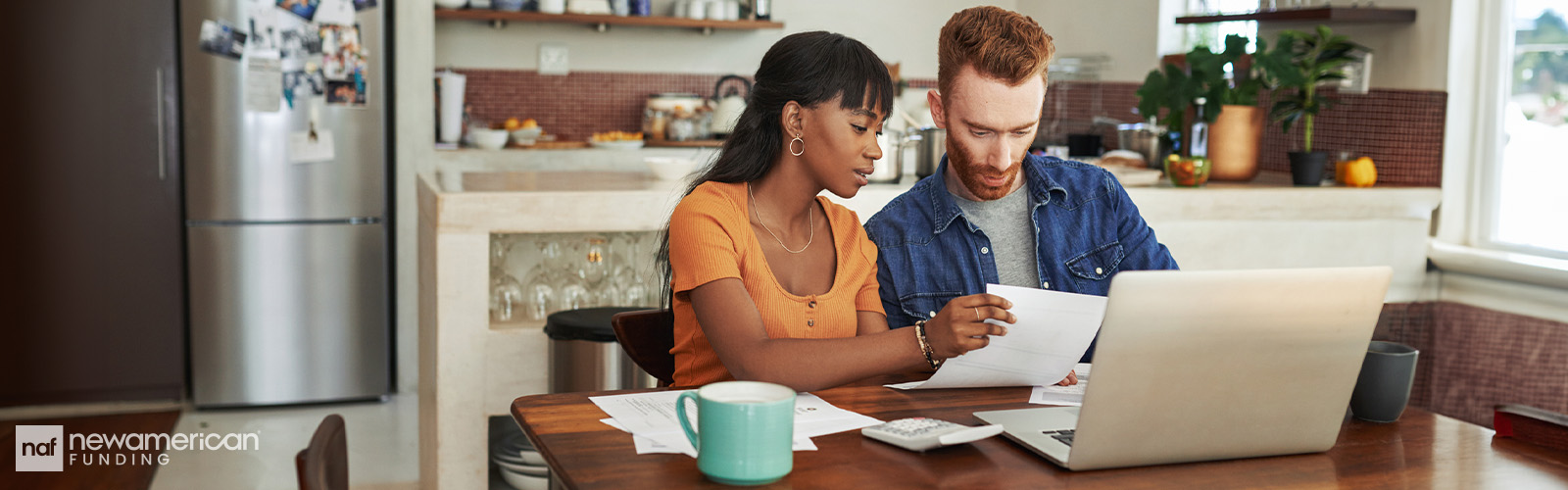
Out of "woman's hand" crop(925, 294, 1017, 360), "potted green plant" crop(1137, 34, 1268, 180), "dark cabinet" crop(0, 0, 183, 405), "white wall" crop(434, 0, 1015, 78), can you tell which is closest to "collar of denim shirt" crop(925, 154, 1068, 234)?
"woman's hand" crop(925, 294, 1017, 360)

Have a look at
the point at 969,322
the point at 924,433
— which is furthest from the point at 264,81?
the point at 924,433

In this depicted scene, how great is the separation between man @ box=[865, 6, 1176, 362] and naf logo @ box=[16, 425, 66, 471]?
107 inches

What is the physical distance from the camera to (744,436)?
0.97 meters

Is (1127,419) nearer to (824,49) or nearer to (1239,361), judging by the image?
(1239,361)

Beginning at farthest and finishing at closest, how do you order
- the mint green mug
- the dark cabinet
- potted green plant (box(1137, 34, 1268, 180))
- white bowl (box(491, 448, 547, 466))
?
the dark cabinet → potted green plant (box(1137, 34, 1268, 180)) → white bowl (box(491, 448, 547, 466)) → the mint green mug

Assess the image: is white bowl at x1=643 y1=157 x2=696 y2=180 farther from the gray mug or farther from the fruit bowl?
the gray mug

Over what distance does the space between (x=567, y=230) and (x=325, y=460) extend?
1508 mm

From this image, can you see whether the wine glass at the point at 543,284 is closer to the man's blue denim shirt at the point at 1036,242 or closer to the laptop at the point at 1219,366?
the man's blue denim shirt at the point at 1036,242

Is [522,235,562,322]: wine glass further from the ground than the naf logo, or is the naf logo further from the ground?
[522,235,562,322]: wine glass

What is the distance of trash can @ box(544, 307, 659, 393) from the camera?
2.33 m

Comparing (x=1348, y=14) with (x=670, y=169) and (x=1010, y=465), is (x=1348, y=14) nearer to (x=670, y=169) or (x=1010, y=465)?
(x=670, y=169)

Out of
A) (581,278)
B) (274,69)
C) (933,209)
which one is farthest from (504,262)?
(274,69)

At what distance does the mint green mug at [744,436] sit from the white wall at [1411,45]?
260 cm

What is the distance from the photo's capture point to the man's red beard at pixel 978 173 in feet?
5.57
